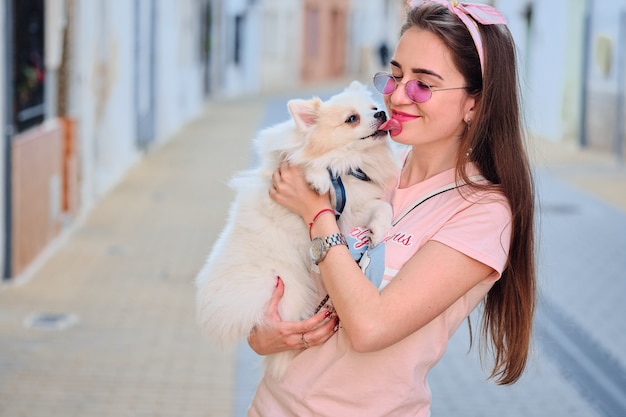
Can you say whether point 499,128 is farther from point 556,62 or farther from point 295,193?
point 556,62

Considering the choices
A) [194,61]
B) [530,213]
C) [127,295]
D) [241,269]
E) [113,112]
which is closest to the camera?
[530,213]

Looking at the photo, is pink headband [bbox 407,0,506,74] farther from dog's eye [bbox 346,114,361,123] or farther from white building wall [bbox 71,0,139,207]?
white building wall [bbox 71,0,139,207]

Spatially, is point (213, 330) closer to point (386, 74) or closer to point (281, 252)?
point (281, 252)

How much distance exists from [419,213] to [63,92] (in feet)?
29.7

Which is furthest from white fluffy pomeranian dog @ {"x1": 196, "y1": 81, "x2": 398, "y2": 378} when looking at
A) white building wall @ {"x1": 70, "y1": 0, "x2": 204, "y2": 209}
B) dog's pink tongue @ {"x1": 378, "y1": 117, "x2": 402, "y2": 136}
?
white building wall @ {"x1": 70, "y1": 0, "x2": 204, "y2": 209}

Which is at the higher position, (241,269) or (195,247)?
(241,269)

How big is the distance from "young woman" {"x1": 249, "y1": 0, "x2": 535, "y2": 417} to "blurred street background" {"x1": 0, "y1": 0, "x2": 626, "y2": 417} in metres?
0.27

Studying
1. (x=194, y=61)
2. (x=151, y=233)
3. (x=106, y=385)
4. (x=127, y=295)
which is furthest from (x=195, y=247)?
(x=194, y=61)

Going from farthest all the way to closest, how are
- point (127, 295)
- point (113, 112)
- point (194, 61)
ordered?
point (194, 61)
point (113, 112)
point (127, 295)

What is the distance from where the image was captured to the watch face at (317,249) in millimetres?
2645

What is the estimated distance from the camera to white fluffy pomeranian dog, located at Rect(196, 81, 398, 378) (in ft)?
9.88

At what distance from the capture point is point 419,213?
8.94 feet

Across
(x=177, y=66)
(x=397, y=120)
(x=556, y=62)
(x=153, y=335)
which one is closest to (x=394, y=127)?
(x=397, y=120)

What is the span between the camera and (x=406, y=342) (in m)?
2.65
